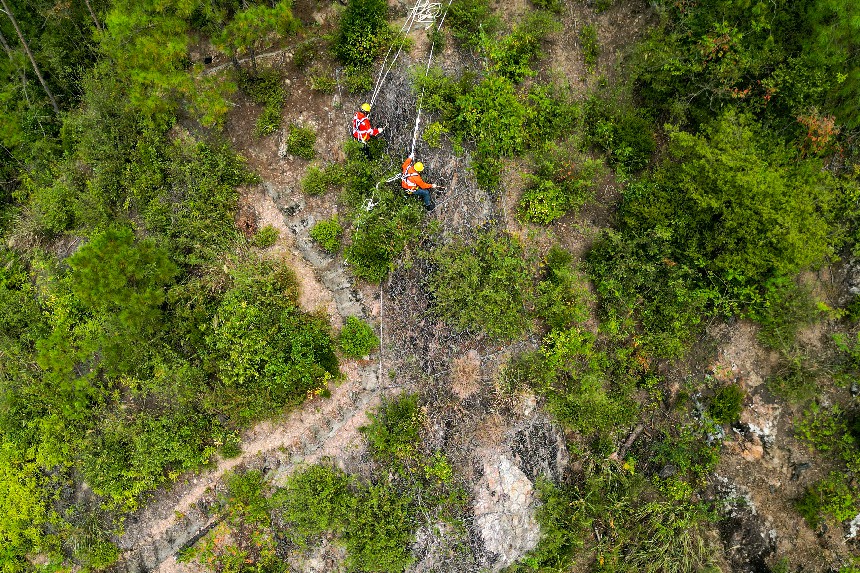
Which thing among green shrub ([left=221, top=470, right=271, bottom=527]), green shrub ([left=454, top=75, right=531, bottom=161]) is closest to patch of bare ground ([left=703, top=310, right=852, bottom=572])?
green shrub ([left=454, top=75, right=531, bottom=161])

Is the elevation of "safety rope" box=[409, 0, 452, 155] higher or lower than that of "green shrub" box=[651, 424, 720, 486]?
higher

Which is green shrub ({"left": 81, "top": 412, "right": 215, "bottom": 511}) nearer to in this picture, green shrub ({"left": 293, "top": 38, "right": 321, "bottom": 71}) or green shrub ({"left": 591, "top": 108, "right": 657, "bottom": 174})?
green shrub ({"left": 293, "top": 38, "right": 321, "bottom": 71})

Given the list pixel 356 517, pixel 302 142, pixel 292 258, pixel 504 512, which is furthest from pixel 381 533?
pixel 302 142

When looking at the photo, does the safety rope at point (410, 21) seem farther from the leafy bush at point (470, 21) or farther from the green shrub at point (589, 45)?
the green shrub at point (589, 45)

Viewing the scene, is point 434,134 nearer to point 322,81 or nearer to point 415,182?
point 415,182

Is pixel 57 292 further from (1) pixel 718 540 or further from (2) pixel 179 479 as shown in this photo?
(1) pixel 718 540
